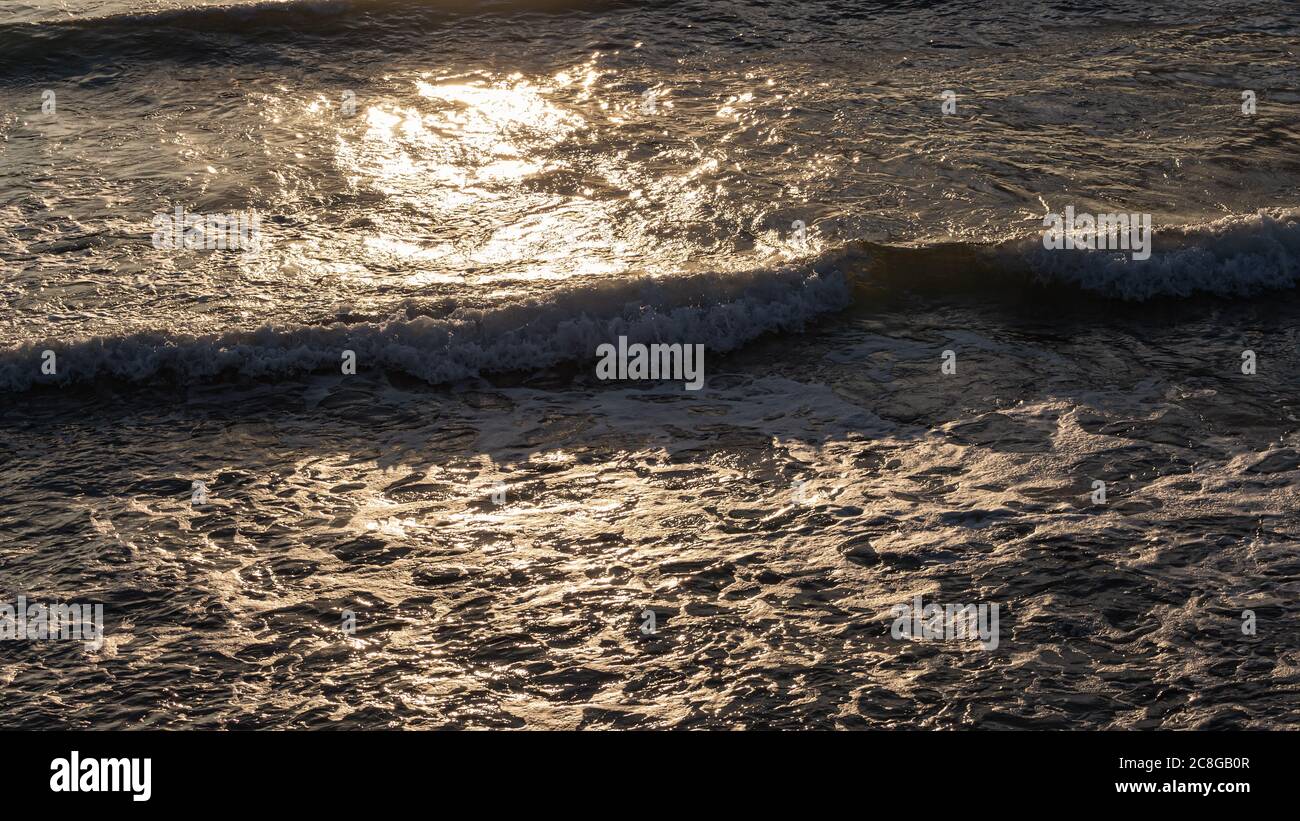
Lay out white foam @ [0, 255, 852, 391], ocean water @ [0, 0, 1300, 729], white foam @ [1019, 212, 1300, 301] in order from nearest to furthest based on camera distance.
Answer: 1. ocean water @ [0, 0, 1300, 729]
2. white foam @ [0, 255, 852, 391]
3. white foam @ [1019, 212, 1300, 301]

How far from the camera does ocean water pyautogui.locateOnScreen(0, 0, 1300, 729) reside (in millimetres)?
5406

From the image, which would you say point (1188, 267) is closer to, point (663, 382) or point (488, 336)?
point (663, 382)

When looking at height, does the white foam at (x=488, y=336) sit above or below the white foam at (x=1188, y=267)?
below

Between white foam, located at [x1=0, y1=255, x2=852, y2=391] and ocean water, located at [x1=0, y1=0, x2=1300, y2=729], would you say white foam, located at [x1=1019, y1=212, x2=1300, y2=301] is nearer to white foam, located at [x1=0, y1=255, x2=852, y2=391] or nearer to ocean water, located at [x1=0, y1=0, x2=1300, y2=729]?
ocean water, located at [x1=0, y1=0, x2=1300, y2=729]

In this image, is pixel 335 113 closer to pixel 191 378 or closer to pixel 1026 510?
pixel 191 378

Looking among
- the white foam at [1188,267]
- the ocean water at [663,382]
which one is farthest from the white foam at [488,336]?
the white foam at [1188,267]

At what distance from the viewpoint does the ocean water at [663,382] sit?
541 cm

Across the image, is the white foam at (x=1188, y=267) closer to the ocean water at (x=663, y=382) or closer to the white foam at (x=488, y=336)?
the ocean water at (x=663, y=382)

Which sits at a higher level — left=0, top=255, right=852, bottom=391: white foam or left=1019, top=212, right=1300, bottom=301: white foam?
left=1019, top=212, right=1300, bottom=301: white foam

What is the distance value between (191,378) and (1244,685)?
660 centimetres

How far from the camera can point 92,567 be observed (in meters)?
6.15

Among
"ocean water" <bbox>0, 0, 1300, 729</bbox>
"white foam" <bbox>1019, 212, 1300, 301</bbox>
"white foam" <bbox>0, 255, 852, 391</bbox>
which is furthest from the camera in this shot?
"white foam" <bbox>1019, 212, 1300, 301</bbox>

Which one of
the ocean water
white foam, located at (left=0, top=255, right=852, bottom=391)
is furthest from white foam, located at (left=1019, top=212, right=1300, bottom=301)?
white foam, located at (left=0, top=255, right=852, bottom=391)

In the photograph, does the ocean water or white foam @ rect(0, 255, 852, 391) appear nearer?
the ocean water
